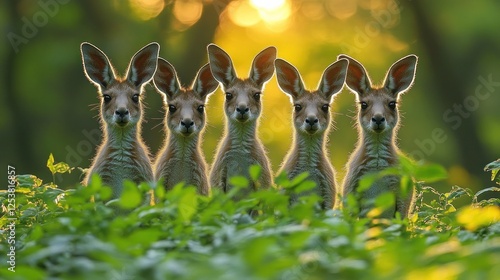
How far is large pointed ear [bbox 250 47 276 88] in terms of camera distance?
41.9ft

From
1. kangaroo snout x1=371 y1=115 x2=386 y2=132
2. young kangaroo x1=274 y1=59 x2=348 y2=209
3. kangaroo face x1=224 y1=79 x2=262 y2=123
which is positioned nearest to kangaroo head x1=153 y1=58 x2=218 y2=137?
kangaroo face x1=224 y1=79 x2=262 y2=123

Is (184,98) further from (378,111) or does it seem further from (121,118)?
(378,111)

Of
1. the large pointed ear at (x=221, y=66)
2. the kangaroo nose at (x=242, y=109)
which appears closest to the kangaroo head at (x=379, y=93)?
the kangaroo nose at (x=242, y=109)

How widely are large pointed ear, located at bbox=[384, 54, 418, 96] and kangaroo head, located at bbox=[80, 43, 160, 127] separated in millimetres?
2747

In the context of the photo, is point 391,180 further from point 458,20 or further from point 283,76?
point 458,20

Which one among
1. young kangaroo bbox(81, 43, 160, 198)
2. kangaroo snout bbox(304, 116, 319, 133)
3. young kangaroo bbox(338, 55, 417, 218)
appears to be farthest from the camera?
kangaroo snout bbox(304, 116, 319, 133)

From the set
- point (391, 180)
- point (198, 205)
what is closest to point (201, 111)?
point (391, 180)

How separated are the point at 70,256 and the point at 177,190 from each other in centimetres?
85

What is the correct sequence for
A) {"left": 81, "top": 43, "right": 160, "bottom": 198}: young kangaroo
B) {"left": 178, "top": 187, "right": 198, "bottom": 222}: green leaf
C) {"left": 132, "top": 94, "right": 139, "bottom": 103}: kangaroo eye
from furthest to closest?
1. {"left": 132, "top": 94, "right": 139, "bottom": 103}: kangaroo eye
2. {"left": 81, "top": 43, "right": 160, "bottom": 198}: young kangaroo
3. {"left": 178, "top": 187, "right": 198, "bottom": 222}: green leaf

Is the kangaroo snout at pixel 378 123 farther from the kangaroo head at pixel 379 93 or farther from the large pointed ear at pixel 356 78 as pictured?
the large pointed ear at pixel 356 78

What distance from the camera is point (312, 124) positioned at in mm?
11992

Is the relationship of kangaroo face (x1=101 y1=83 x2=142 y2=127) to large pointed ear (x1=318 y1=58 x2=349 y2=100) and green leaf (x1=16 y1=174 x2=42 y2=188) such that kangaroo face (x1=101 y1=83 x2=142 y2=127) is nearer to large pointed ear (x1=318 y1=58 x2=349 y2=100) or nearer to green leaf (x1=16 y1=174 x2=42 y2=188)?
large pointed ear (x1=318 y1=58 x2=349 y2=100)

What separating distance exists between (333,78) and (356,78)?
0.29 metres

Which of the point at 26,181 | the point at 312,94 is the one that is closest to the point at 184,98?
the point at 312,94
